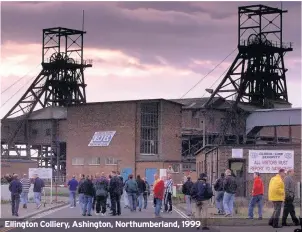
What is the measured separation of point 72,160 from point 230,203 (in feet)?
178

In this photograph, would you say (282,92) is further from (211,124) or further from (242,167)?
(242,167)

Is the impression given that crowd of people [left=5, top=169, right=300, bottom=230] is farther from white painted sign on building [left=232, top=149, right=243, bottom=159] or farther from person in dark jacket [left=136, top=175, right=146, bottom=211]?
white painted sign on building [left=232, top=149, right=243, bottom=159]

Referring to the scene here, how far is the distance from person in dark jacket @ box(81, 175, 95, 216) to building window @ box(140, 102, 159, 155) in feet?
155

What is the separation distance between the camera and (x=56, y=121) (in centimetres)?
8838

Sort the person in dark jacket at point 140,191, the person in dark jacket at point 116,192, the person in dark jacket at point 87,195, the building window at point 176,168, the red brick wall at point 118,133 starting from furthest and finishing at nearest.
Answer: the red brick wall at point 118,133
the building window at point 176,168
the person in dark jacket at point 140,191
the person in dark jacket at point 116,192
the person in dark jacket at point 87,195

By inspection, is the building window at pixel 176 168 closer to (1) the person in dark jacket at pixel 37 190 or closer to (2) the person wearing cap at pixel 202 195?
(1) the person in dark jacket at pixel 37 190

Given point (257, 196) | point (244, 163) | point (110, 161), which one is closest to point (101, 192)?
point (257, 196)

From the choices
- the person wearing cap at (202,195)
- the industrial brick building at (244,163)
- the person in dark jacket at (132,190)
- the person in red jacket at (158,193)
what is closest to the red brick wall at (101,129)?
the industrial brick building at (244,163)

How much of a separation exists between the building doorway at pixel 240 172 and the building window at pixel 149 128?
3630 cm

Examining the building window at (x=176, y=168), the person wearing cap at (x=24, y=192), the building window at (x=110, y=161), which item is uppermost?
the building window at (x=110, y=161)

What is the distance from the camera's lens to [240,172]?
43.4 metres

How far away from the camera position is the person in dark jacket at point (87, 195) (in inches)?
1248

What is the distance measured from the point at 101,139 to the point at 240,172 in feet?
130

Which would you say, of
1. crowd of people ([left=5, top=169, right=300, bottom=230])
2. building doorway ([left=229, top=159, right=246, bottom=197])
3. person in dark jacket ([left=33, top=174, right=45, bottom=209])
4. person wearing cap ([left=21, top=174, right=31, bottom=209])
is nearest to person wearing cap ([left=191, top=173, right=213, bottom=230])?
crowd of people ([left=5, top=169, right=300, bottom=230])
